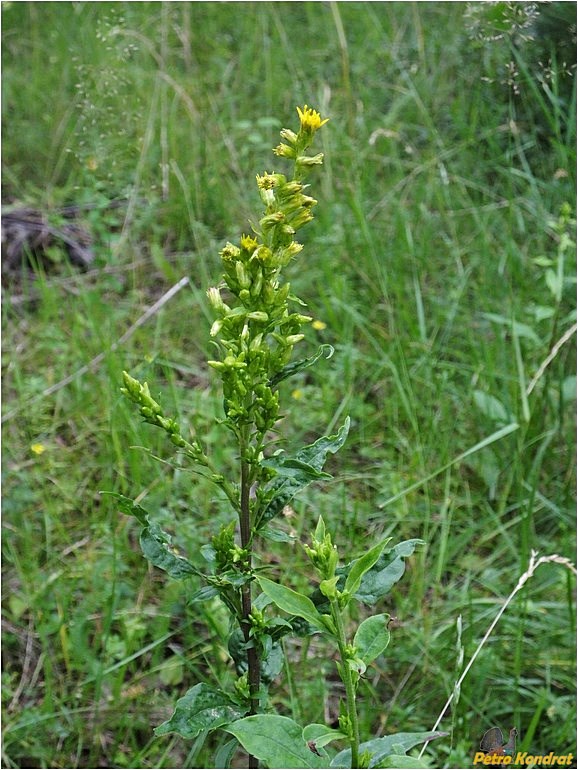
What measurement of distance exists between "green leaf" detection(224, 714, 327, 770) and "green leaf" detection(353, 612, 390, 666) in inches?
4.7

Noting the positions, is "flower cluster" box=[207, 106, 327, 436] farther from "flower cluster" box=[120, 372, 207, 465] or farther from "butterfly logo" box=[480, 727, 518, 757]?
"butterfly logo" box=[480, 727, 518, 757]

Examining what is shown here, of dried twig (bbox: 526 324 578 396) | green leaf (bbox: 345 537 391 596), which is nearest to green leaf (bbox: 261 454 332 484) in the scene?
green leaf (bbox: 345 537 391 596)

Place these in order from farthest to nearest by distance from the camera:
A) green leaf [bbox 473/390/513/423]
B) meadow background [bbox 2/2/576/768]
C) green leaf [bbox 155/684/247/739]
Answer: green leaf [bbox 473/390/513/423] → meadow background [bbox 2/2/576/768] → green leaf [bbox 155/684/247/739]

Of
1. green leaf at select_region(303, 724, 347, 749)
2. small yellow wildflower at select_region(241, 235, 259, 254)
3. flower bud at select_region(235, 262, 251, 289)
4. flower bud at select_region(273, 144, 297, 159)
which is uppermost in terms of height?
flower bud at select_region(273, 144, 297, 159)

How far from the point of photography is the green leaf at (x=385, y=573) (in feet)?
3.58

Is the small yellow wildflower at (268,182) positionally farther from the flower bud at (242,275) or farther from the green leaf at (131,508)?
the green leaf at (131,508)

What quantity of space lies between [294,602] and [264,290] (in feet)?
1.22

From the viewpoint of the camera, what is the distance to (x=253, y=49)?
363 cm

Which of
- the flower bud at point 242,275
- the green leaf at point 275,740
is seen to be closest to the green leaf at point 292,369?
the flower bud at point 242,275

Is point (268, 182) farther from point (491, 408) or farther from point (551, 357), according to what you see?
point (491, 408)

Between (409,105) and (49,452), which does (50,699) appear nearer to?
(49,452)

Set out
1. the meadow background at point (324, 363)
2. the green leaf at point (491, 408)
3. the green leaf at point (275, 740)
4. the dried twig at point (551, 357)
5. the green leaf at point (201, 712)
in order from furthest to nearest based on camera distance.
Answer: the green leaf at point (491, 408)
the dried twig at point (551, 357)
the meadow background at point (324, 363)
the green leaf at point (201, 712)
the green leaf at point (275, 740)

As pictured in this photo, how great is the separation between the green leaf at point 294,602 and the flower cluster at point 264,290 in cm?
21

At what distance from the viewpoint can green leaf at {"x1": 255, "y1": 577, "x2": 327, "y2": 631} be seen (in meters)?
0.99
